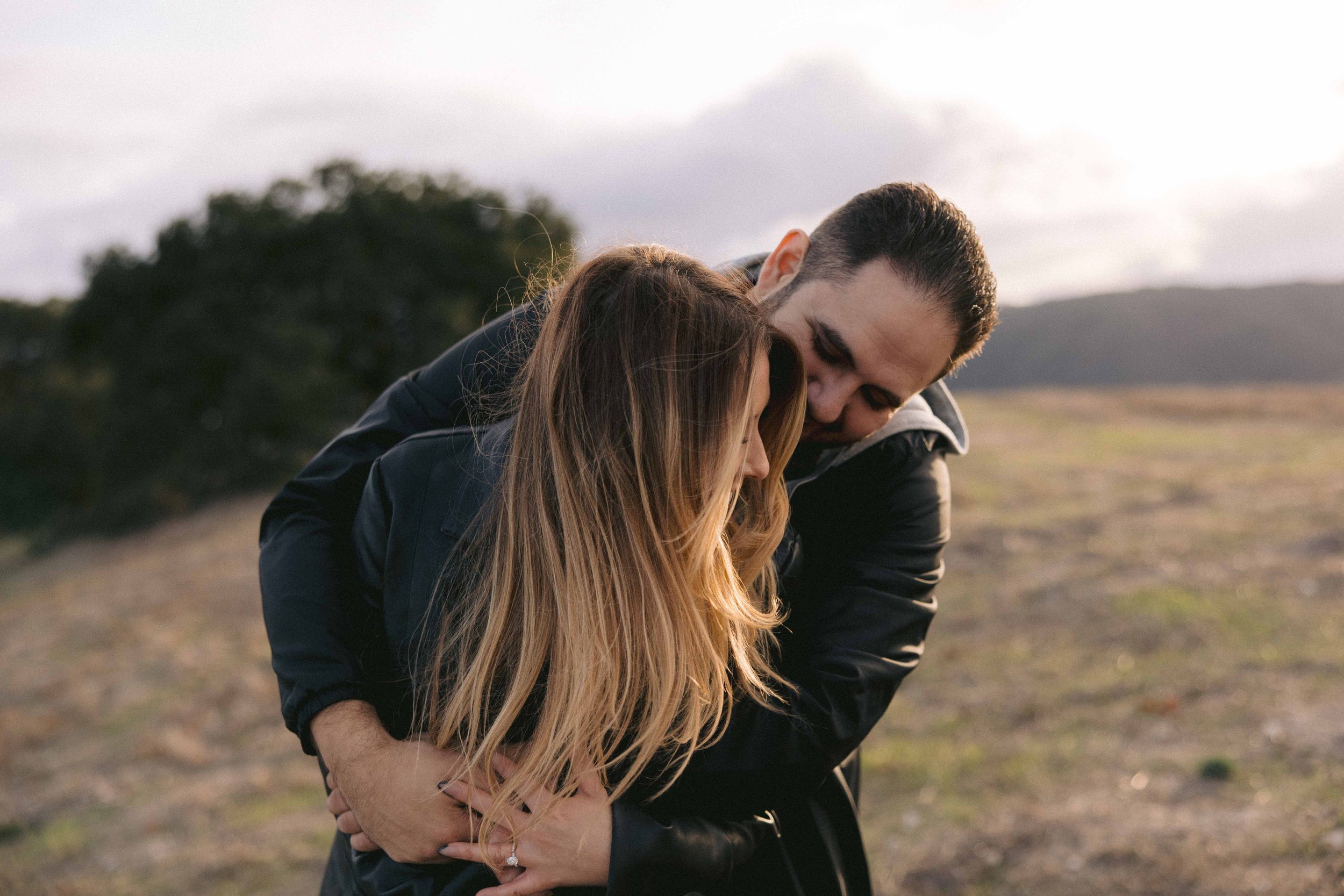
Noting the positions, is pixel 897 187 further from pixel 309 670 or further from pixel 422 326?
pixel 422 326

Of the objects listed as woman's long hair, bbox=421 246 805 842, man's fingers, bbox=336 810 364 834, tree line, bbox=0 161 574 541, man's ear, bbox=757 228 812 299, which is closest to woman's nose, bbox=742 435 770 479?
woman's long hair, bbox=421 246 805 842

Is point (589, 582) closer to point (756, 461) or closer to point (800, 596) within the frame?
point (756, 461)

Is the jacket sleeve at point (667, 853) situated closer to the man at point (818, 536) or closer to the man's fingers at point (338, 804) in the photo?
the man at point (818, 536)

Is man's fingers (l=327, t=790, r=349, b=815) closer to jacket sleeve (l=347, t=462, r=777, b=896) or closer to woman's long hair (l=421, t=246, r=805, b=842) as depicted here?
jacket sleeve (l=347, t=462, r=777, b=896)

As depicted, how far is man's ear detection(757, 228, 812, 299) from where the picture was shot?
2498mm

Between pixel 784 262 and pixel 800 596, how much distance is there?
3.33 feet

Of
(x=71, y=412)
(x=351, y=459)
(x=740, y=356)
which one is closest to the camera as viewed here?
(x=740, y=356)

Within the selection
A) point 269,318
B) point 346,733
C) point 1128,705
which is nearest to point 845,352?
point 346,733

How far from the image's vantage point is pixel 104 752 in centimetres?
624

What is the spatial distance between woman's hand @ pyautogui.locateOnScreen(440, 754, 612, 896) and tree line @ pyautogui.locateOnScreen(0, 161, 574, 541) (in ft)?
52.3

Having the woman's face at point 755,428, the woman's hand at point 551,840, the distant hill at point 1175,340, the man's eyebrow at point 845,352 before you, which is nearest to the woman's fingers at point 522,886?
the woman's hand at point 551,840

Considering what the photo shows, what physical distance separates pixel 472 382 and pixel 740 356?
36.5 inches

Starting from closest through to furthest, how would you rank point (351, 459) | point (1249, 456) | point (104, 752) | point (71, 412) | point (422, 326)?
1. point (351, 459)
2. point (104, 752)
3. point (1249, 456)
4. point (422, 326)
5. point (71, 412)

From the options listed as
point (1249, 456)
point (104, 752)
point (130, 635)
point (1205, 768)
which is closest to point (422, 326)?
point (130, 635)
